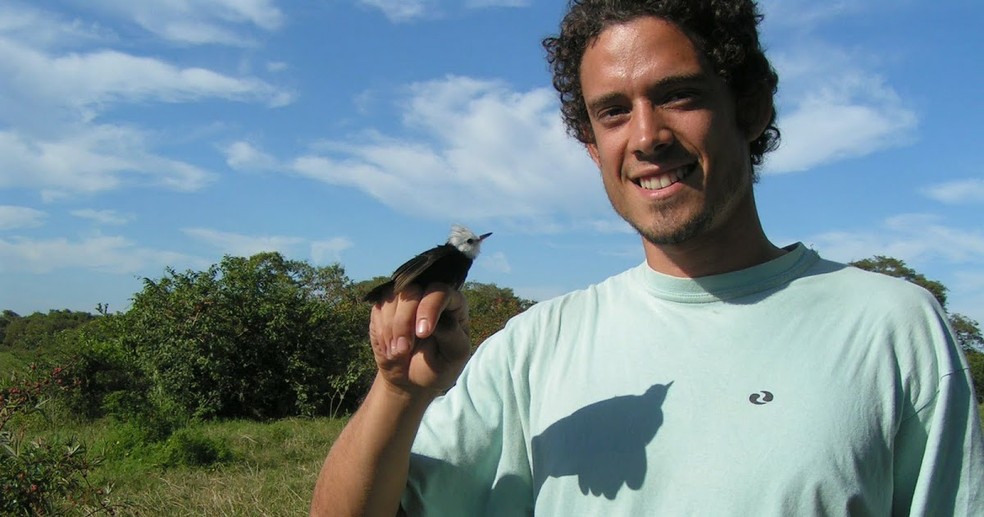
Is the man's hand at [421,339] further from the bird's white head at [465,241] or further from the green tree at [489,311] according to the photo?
the green tree at [489,311]

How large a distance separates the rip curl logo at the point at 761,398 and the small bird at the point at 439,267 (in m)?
0.69

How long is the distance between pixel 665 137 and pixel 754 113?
450 millimetres

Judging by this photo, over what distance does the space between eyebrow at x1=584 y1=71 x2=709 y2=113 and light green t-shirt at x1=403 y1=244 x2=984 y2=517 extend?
1.47 ft

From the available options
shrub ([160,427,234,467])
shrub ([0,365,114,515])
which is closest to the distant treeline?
shrub ([160,427,234,467])

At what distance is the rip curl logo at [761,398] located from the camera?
1703mm

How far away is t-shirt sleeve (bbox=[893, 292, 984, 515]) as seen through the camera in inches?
62.9

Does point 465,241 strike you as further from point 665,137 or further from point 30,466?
point 30,466

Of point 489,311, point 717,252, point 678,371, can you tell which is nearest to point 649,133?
point 717,252

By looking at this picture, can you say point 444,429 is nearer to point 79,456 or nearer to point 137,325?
point 79,456

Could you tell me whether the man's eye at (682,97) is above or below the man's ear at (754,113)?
below

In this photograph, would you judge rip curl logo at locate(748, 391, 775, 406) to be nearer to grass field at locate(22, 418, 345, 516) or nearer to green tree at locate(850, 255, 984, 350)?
grass field at locate(22, 418, 345, 516)

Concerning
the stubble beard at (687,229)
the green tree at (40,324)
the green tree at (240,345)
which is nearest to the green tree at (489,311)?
the green tree at (240,345)

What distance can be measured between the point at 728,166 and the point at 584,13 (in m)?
→ 0.61

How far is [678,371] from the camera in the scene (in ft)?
5.96
